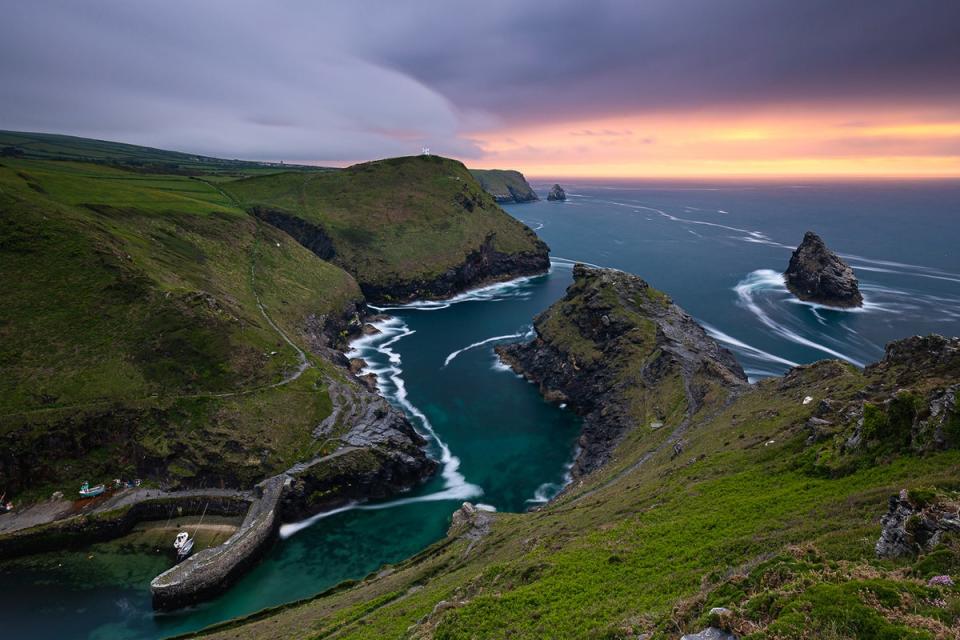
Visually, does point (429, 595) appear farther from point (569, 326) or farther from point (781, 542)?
point (569, 326)

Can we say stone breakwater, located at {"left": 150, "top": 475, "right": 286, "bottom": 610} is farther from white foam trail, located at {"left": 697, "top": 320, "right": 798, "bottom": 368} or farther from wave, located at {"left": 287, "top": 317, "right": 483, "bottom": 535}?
white foam trail, located at {"left": 697, "top": 320, "right": 798, "bottom": 368}

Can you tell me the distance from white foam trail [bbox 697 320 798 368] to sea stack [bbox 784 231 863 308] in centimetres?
3664

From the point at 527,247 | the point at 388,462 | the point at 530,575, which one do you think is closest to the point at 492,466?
the point at 388,462

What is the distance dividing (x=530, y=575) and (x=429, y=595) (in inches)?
336

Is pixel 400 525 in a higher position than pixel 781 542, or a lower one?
lower

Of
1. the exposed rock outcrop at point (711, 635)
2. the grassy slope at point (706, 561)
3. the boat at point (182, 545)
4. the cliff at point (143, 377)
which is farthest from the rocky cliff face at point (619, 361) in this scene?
the boat at point (182, 545)

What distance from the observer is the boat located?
45.3 meters

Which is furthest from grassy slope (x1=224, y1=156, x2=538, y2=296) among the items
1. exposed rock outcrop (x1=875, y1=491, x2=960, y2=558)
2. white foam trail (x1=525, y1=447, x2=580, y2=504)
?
exposed rock outcrop (x1=875, y1=491, x2=960, y2=558)

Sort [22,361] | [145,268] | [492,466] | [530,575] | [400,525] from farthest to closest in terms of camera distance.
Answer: [145,268]
[492,466]
[22,361]
[400,525]
[530,575]

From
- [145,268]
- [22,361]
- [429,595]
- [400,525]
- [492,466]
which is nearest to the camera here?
[429,595]

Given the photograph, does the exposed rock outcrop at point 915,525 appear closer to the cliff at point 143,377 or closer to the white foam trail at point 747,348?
the cliff at point 143,377

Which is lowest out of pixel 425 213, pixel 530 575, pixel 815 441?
pixel 530 575

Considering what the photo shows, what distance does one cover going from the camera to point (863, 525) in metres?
18.5

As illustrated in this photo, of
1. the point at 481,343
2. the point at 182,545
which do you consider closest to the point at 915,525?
the point at 182,545
